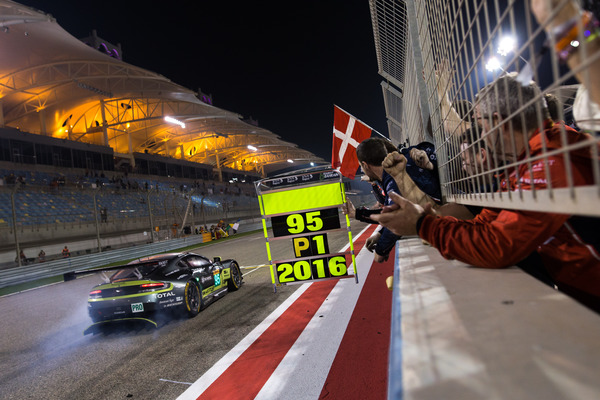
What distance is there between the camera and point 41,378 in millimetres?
3885

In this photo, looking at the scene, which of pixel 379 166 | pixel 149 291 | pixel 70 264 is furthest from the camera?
pixel 70 264

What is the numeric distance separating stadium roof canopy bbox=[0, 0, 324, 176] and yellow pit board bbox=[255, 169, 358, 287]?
65.9 ft

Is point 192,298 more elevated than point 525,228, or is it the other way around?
point 525,228

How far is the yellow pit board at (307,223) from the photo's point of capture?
4617 mm

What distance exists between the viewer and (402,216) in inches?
61.9

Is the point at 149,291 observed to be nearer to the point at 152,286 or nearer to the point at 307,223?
the point at 152,286

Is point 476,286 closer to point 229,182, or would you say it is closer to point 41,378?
point 41,378

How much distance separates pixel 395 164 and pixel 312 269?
107 inches

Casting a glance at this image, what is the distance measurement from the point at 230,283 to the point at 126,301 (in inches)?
92.7

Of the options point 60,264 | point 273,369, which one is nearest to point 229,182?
point 60,264

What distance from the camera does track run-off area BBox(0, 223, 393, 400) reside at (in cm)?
318

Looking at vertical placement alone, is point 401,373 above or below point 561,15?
below

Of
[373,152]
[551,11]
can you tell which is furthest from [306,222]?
[551,11]

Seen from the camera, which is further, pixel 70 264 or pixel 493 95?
pixel 70 264
